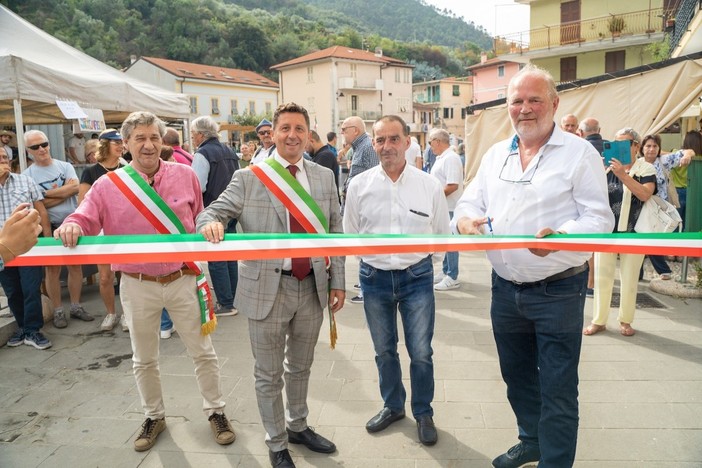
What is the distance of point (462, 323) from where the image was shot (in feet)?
16.9

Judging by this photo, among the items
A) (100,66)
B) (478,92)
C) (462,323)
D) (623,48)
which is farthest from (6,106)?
(478,92)

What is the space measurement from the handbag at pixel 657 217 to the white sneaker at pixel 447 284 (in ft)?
7.12

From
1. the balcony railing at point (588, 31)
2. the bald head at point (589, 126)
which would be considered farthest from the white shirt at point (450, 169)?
the balcony railing at point (588, 31)

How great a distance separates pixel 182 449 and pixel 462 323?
291cm

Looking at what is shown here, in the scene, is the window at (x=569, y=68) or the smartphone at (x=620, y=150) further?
the window at (x=569, y=68)

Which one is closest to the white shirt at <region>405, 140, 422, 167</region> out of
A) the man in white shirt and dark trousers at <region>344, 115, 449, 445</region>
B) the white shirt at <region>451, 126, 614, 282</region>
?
the man in white shirt and dark trousers at <region>344, 115, 449, 445</region>

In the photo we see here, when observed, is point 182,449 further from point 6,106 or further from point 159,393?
point 6,106

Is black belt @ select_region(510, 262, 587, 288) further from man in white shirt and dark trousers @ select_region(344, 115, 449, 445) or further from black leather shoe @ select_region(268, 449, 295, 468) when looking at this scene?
black leather shoe @ select_region(268, 449, 295, 468)

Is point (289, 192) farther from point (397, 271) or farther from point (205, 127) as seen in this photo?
point (205, 127)

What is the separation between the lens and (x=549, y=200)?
246 centimetres

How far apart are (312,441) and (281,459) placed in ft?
0.82

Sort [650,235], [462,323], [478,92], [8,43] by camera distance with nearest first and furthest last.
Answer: [650,235]
[462,323]
[8,43]
[478,92]

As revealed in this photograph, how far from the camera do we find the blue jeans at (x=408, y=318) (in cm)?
318

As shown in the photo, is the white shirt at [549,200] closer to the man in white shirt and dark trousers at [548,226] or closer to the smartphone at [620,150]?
the man in white shirt and dark trousers at [548,226]
